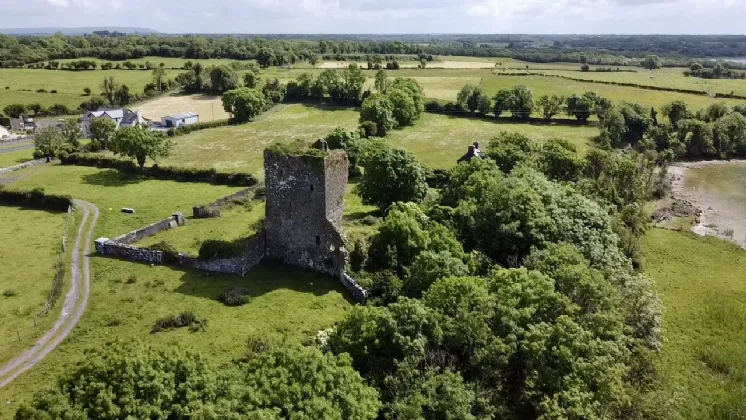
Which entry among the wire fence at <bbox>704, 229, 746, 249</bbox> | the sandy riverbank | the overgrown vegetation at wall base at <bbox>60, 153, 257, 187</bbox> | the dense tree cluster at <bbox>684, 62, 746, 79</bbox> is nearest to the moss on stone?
the overgrown vegetation at wall base at <bbox>60, 153, 257, 187</bbox>

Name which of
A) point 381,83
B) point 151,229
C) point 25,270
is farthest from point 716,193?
point 25,270

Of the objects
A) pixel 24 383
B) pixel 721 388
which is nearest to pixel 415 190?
pixel 721 388

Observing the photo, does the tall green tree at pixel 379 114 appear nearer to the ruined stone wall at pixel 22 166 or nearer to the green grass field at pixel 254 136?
the green grass field at pixel 254 136

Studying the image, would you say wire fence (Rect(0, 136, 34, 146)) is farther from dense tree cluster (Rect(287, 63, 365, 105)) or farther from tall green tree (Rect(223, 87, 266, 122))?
dense tree cluster (Rect(287, 63, 365, 105))

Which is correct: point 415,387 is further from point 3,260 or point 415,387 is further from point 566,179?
point 566,179

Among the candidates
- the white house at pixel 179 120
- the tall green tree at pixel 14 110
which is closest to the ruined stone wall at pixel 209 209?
the white house at pixel 179 120

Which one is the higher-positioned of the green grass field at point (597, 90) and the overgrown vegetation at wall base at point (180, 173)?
the green grass field at point (597, 90)
